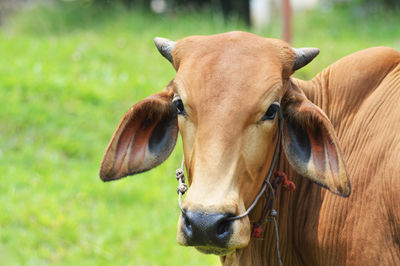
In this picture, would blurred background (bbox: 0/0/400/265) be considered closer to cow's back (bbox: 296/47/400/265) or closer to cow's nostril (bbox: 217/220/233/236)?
cow's back (bbox: 296/47/400/265)

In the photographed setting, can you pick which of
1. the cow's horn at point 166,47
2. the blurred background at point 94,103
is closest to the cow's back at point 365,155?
the cow's horn at point 166,47

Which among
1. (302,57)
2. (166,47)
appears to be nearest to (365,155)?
(302,57)

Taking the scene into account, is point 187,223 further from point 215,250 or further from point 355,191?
point 355,191

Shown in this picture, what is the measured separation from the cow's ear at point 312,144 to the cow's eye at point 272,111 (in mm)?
147

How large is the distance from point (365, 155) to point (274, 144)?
1.51 feet

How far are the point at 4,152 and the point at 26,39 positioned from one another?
294cm

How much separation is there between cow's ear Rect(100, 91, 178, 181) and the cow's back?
79 centimetres

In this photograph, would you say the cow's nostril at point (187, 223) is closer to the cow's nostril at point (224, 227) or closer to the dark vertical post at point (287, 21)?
the cow's nostril at point (224, 227)

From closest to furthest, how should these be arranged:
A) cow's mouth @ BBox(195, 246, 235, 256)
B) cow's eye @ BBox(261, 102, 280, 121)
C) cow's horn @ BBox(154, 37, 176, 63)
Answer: cow's mouth @ BBox(195, 246, 235, 256) < cow's eye @ BBox(261, 102, 280, 121) < cow's horn @ BBox(154, 37, 176, 63)

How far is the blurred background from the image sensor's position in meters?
6.06

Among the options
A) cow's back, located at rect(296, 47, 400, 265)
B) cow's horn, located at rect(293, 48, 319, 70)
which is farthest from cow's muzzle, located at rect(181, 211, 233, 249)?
cow's horn, located at rect(293, 48, 319, 70)

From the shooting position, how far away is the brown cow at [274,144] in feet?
9.69

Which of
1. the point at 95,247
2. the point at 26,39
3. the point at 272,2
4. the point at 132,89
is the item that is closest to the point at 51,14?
the point at 26,39

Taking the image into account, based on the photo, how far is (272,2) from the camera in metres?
13.8
